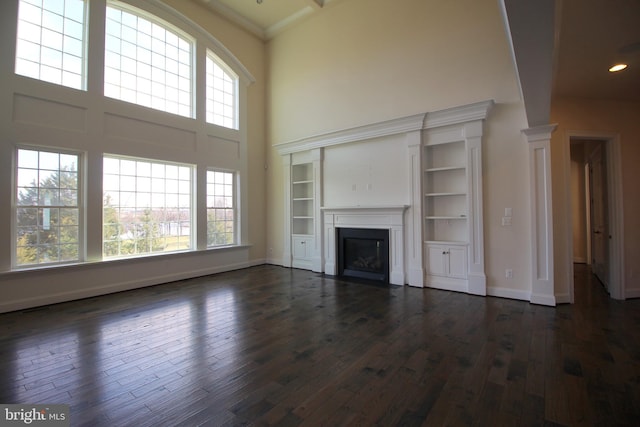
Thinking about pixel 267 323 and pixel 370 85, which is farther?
pixel 370 85

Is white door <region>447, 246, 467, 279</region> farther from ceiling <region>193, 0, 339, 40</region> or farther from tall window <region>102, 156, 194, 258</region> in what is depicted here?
ceiling <region>193, 0, 339, 40</region>

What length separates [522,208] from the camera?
4.19 meters

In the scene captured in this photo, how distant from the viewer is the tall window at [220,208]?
6371mm

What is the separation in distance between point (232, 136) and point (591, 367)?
679 cm

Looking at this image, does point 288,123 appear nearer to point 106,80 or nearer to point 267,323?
point 106,80

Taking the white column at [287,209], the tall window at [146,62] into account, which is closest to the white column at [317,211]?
the white column at [287,209]

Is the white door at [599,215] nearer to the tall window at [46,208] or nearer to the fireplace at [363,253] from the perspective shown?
the fireplace at [363,253]

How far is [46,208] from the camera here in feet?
14.0

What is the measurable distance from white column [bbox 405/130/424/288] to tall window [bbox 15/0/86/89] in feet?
17.9

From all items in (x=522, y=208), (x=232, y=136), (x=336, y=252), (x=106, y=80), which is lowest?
(x=336, y=252)

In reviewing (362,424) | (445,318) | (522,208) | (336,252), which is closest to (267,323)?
(362,424)

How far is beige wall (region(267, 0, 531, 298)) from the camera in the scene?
429cm

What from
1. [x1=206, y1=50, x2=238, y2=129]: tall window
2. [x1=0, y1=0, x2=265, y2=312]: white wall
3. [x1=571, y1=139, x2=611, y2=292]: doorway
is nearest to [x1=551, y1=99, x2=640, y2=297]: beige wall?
[x1=571, y1=139, x2=611, y2=292]: doorway

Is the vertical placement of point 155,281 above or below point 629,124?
below
